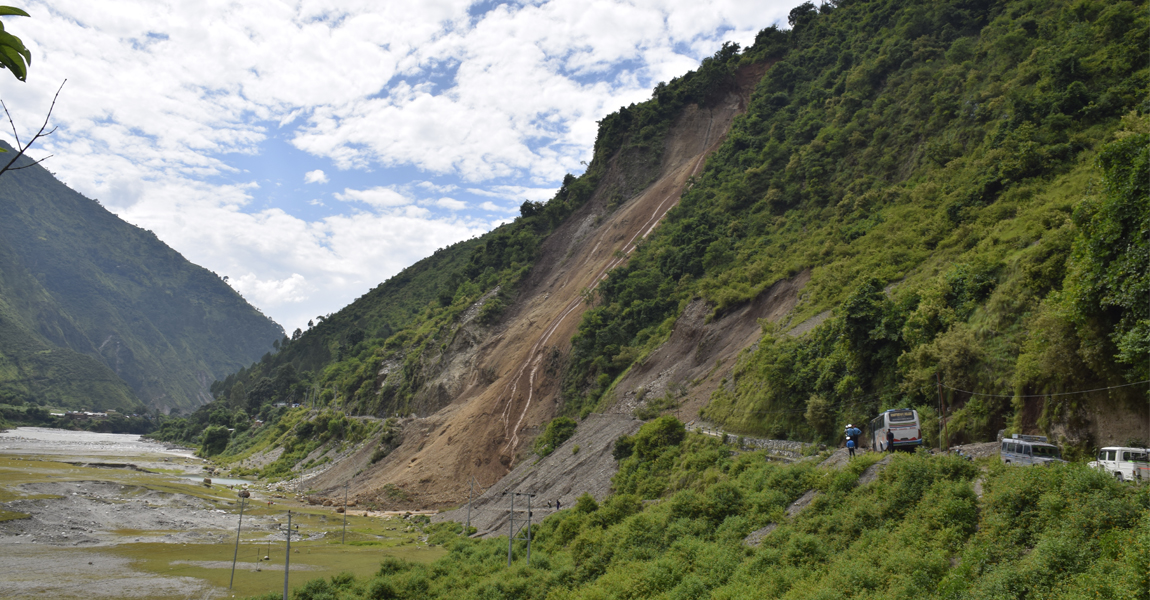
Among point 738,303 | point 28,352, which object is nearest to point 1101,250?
point 738,303

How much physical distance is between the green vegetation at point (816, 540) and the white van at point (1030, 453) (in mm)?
770

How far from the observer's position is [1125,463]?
48.5 ft

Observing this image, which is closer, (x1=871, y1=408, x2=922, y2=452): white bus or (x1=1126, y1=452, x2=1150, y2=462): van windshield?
(x1=1126, y1=452, x2=1150, y2=462): van windshield

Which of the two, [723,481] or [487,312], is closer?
[723,481]

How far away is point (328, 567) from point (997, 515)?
3358cm

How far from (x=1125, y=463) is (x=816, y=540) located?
7372mm

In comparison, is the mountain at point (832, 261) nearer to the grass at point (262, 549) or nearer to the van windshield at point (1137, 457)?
the van windshield at point (1137, 457)

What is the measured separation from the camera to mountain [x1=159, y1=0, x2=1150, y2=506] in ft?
63.5

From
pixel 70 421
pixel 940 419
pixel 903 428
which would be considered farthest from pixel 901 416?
pixel 70 421

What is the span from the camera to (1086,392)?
56.7ft

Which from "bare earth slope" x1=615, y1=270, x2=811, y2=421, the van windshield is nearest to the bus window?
the van windshield

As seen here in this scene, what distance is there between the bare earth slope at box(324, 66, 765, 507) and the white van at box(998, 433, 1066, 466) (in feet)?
129

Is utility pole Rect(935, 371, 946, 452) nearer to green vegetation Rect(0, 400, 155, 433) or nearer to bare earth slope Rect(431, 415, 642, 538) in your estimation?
bare earth slope Rect(431, 415, 642, 538)

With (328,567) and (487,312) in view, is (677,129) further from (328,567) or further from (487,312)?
(328,567)
